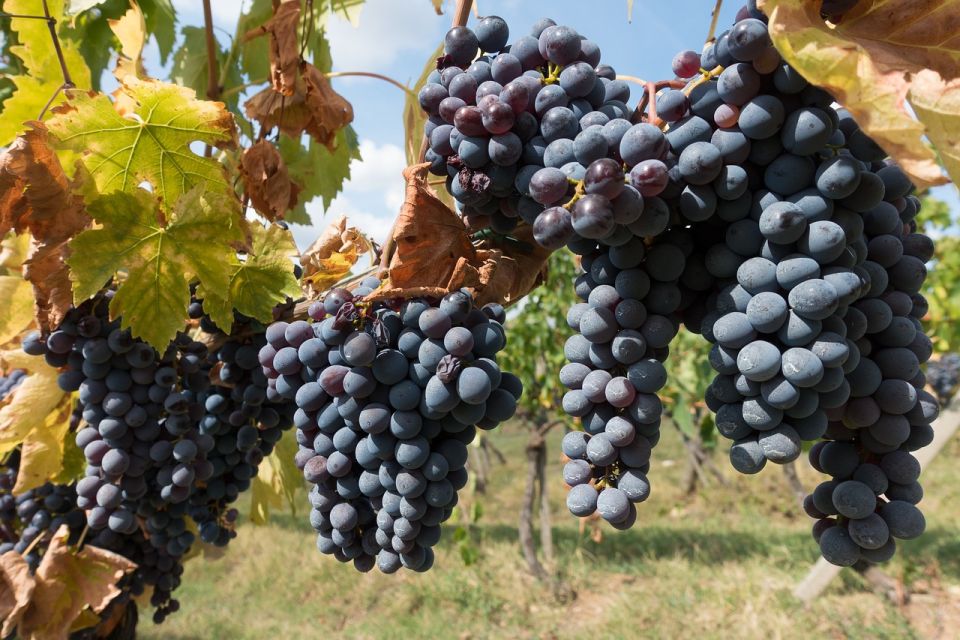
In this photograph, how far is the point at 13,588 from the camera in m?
1.38

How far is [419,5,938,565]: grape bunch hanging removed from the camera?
585 millimetres

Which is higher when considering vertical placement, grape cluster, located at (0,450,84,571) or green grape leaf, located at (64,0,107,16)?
green grape leaf, located at (64,0,107,16)

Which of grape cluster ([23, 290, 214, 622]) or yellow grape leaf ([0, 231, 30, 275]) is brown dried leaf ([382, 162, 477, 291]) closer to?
Answer: grape cluster ([23, 290, 214, 622])

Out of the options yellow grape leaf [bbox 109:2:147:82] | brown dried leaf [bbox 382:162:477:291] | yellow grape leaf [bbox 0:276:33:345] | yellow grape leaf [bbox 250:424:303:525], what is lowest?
yellow grape leaf [bbox 250:424:303:525]

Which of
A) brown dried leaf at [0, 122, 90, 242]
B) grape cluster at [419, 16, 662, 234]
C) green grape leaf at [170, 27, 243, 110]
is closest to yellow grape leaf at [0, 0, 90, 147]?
brown dried leaf at [0, 122, 90, 242]

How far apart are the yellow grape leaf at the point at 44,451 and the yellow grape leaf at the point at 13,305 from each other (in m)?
0.18

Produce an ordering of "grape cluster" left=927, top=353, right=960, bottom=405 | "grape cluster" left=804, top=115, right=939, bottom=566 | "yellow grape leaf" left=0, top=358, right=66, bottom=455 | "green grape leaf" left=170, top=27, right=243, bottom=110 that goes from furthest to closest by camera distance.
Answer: "grape cluster" left=927, top=353, right=960, bottom=405 → "green grape leaf" left=170, top=27, right=243, bottom=110 → "yellow grape leaf" left=0, top=358, right=66, bottom=455 → "grape cluster" left=804, top=115, right=939, bottom=566

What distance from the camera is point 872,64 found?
0.54 meters

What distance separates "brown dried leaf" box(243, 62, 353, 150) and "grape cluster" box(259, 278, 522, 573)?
2.03ft

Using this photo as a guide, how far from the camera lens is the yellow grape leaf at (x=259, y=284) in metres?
1.00

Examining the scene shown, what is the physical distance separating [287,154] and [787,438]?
1681mm

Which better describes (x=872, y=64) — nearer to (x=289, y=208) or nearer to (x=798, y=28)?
(x=798, y=28)

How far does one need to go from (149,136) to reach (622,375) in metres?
0.88

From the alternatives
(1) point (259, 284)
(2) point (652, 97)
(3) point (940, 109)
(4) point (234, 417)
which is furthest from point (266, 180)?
(3) point (940, 109)
